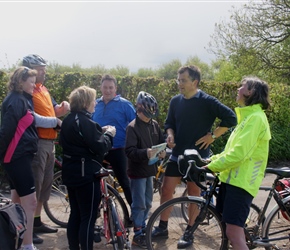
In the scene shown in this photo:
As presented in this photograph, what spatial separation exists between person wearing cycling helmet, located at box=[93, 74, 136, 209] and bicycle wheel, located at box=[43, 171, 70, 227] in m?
0.83

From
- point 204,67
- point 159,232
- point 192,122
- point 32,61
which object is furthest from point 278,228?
point 204,67

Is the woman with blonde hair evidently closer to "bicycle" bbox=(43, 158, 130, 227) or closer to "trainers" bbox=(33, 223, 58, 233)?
"trainers" bbox=(33, 223, 58, 233)

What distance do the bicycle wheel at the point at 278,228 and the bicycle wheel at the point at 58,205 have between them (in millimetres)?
2645

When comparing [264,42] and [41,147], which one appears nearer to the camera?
[41,147]

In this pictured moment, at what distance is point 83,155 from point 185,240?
4.72 feet

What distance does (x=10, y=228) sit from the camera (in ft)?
9.60

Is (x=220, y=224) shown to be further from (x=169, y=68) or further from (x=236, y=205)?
(x=169, y=68)

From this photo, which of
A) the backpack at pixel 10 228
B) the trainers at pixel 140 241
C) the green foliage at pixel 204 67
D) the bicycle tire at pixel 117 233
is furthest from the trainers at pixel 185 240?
the green foliage at pixel 204 67

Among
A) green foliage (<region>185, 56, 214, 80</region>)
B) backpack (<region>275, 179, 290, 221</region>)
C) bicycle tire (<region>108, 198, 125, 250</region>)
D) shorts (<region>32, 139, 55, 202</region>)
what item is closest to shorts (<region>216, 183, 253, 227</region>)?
backpack (<region>275, 179, 290, 221</region>)

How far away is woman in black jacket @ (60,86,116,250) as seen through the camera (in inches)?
149

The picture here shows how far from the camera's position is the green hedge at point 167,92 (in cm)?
774

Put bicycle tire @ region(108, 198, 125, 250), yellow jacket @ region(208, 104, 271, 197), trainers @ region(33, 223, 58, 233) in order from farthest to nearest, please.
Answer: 1. trainers @ region(33, 223, 58, 233)
2. bicycle tire @ region(108, 198, 125, 250)
3. yellow jacket @ region(208, 104, 271, 197)

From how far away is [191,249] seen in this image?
14.1 ft

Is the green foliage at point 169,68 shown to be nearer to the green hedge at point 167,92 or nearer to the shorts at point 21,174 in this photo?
the green hedge at point 167,92
